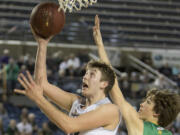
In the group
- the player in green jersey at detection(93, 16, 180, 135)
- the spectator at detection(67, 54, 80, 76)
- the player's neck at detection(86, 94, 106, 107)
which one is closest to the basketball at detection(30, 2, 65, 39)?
the player's neck at detection(86, 94, 106, 107)

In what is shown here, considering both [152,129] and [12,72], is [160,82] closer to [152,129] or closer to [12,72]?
[12,72]

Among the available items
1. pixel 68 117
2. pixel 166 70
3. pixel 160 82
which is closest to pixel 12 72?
pixel 160 82

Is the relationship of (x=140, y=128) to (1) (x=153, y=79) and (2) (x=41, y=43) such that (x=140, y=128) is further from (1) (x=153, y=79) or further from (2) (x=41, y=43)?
(1) (x=153, y=79)

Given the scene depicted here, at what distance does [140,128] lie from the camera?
2984mm

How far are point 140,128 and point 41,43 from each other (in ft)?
3.01

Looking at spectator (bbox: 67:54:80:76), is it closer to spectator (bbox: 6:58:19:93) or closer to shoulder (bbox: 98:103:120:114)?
spectator (bbox: 6:58:19:93)

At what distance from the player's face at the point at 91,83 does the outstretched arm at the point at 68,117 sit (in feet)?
0.51

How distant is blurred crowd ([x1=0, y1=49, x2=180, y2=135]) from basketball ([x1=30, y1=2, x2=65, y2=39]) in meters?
5.84

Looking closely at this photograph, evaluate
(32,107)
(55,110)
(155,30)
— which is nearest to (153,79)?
(32,107)

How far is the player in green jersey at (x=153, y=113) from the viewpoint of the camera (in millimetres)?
2980

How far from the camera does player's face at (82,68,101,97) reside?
276 cm

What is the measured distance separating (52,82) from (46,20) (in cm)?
711

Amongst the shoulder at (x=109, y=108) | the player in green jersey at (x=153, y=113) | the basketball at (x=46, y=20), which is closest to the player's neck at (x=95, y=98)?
the shoulder at (x=109, y=108)

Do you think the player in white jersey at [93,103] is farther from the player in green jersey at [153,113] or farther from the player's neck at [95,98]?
the player in green jersey at [153,113]
